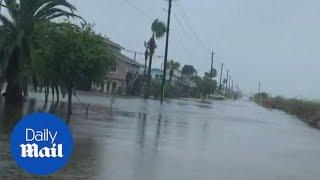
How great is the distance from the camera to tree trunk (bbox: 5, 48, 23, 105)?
30.6 meters

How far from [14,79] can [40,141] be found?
90.6 feet

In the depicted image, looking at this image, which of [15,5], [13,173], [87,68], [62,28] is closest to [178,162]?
[13,173]

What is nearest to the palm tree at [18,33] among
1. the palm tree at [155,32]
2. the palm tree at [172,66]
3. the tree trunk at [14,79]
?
the tree trunk at [14,79]

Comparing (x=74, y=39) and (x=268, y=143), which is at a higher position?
(x=74, y=39)

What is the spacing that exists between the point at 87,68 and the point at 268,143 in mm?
7835

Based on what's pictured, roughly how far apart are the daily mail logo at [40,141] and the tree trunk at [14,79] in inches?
1037

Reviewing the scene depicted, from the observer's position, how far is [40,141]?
4.48 meters

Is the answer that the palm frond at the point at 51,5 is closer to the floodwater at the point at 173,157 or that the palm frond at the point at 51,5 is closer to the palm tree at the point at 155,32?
the floodwater at the point at 173,157

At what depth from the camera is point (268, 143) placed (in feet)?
69.3

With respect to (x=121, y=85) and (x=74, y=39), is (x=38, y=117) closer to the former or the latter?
(x=74, y=39)

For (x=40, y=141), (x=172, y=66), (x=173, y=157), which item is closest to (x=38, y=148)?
(x=40, y=141)

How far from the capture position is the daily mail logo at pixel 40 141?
4457 millimetres

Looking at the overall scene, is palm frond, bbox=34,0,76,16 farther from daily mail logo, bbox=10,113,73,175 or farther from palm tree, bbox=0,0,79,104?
daily mail logo, bbox=10,113,73,175

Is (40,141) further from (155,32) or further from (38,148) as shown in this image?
(155,32)
